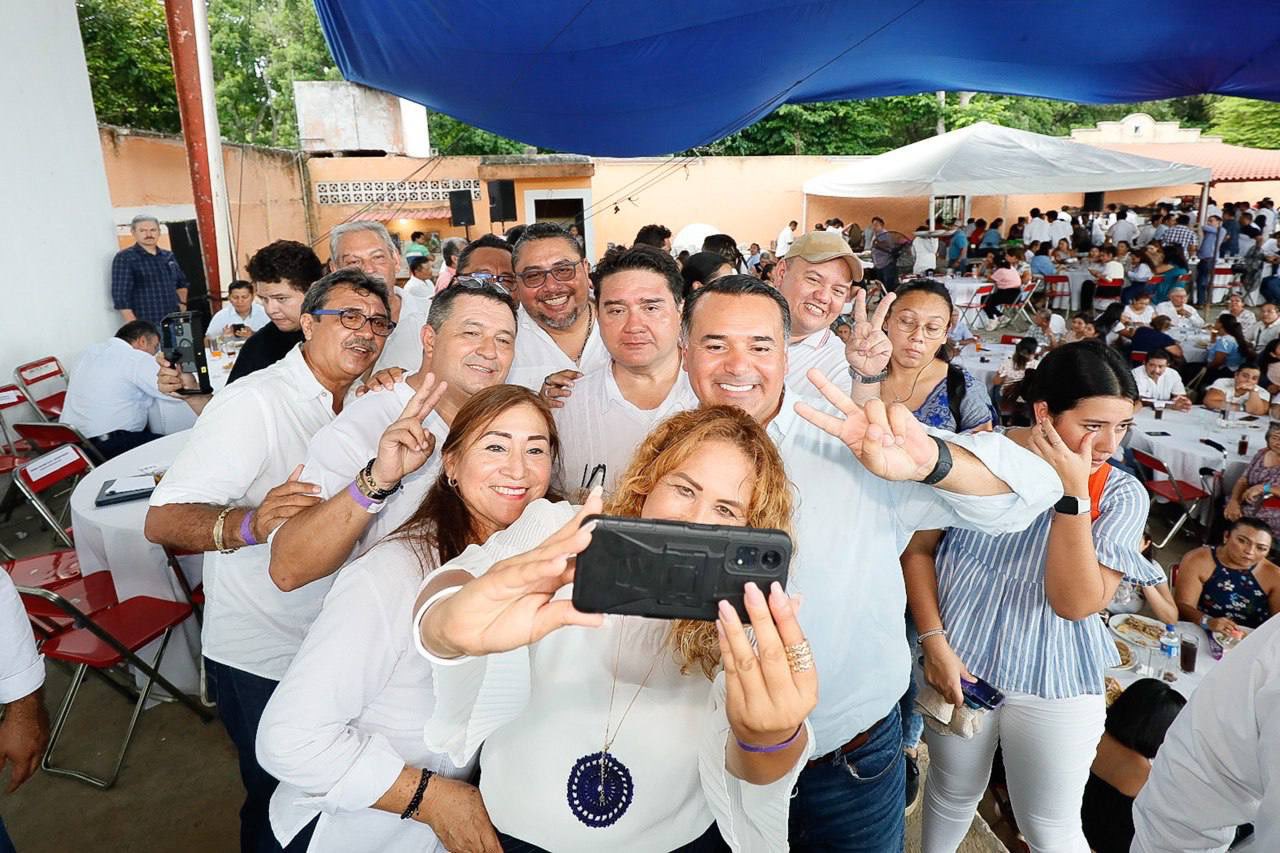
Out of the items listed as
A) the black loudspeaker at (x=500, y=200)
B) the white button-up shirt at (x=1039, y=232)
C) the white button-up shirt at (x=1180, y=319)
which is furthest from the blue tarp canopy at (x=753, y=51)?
the white button-up shirt at (x=1039, y=232)

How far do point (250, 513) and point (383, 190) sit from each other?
1844 cm

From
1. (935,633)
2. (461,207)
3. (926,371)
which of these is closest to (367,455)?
(935,633)

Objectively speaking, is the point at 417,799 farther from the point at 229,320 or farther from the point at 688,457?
the point at 229,320

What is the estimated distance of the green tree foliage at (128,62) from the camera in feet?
54.0

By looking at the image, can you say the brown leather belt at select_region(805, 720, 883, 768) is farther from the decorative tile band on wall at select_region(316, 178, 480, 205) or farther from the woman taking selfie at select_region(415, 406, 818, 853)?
the decorative tile band on wall at select_region(316, 178, 480, 205)

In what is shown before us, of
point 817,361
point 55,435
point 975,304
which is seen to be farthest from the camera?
point 975,304

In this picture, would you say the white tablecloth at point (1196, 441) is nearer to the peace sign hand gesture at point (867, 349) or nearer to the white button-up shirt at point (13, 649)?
the peace sign hand gesture at point (867, 349)

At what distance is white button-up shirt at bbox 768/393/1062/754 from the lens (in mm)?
1548

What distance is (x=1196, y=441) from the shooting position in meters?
5.40

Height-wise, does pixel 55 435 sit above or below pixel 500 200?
below

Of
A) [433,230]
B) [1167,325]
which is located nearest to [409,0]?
[1167,325]

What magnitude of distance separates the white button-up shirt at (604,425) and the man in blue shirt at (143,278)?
22.2ft


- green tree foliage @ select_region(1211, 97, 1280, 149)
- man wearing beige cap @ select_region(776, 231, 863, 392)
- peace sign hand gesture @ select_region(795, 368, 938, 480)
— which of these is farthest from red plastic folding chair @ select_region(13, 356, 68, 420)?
green tree foliage @ select_region(1211, 97, 1280, 149)

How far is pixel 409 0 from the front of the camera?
3291 mm
